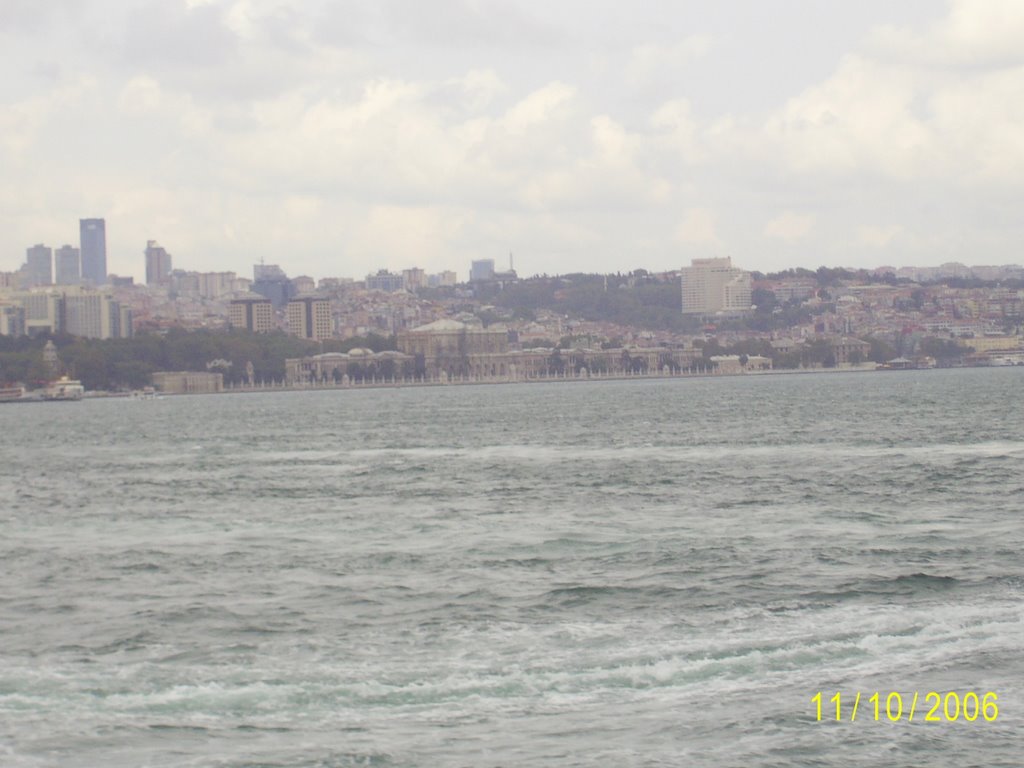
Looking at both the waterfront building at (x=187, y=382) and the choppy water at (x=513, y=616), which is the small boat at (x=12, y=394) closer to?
the waterfront building at (x=187, y=382)

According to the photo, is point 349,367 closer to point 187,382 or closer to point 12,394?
point 187,382

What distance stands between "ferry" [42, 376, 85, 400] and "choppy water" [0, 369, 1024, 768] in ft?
410

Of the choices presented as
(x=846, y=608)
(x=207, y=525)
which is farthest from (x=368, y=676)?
(x=207, y=525)

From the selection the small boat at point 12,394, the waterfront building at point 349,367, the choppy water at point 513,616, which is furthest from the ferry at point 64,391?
the choppy water at point 513,616

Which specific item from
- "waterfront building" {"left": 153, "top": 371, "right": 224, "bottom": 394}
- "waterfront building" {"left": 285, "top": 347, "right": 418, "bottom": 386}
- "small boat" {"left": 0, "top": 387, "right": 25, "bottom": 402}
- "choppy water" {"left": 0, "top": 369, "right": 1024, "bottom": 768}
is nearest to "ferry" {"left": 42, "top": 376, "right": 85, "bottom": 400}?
"small boat" {"left": 0, "top": 387, "right": 25, "bottom": 402}

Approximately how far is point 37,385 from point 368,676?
159 m

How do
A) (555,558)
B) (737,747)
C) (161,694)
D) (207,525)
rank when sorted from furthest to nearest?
(207,525) → (555,558) → (161,694) → (737,747)

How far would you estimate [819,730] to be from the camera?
1151cm

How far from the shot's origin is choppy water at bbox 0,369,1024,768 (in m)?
11.6

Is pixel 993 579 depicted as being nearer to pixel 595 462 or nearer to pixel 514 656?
pixel 514 656

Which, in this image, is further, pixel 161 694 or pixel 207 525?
pixel 207 525

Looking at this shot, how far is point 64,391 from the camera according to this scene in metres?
156

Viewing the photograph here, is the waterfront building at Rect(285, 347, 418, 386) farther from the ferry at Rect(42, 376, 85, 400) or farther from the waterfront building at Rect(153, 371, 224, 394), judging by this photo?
the ferry at Rect(42, 376, 85, 400)

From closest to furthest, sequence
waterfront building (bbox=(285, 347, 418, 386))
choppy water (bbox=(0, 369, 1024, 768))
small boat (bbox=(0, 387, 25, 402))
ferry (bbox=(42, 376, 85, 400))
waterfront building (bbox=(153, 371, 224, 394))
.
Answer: choppy water (bbox=(0, 369, 1024, 768)) < ferry (bbox=(42, 376, 85, 400)) < small boat (bbox=(0, 387, 25, 402)) < waterfront building (bbox=(153, 371, 224, 394)) < waterfront building (bbox=(285, 347, 418, 386))
